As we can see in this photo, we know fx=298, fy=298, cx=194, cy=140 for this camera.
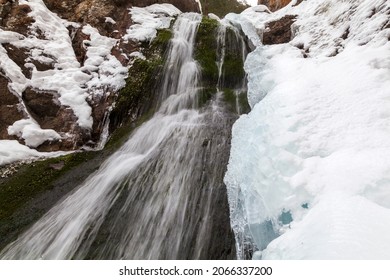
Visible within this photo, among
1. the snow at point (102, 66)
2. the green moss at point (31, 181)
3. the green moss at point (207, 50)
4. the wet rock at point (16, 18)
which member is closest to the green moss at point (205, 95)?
the green moss at point (207, 50)

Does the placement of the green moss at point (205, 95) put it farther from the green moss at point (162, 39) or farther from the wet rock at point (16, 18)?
the wet rock at point (16, 18)

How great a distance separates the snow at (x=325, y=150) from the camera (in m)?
2.37

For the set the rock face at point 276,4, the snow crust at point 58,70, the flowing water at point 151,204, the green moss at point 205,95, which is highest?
the rock face at point 276,4

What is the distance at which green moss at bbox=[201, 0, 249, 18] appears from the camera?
2000 centimetres

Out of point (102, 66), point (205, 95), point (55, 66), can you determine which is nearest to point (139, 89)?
point (102, 66)

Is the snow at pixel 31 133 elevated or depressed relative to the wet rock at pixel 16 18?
depressed

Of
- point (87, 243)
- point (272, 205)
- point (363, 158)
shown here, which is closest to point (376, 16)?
point (363, 158)

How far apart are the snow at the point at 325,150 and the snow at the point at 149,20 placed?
4.50 metres

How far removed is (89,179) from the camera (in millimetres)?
5234

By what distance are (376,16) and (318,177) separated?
3724 millimetres

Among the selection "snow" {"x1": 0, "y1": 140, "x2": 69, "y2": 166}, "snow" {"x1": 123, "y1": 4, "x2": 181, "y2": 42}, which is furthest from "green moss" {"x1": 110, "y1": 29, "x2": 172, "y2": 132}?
"snow" {"x1": 0, "y1": 140, "x2": 69, "y2": 166}

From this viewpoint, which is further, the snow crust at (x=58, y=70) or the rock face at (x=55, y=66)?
the rock face at (x=55, y=66)
